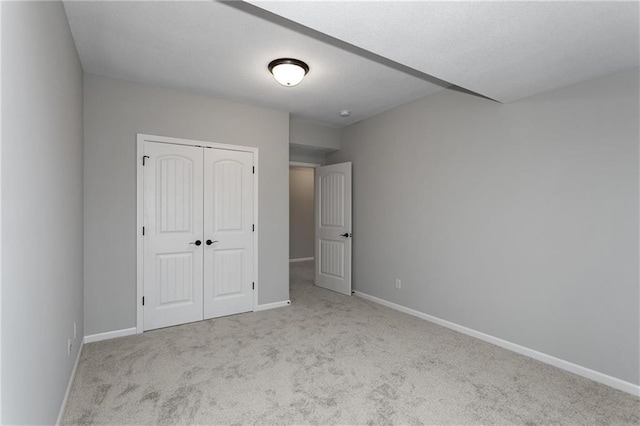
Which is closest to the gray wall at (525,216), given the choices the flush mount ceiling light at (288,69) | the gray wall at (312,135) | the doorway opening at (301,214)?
the gray wall at (312,135)

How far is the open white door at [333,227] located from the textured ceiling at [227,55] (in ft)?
4.36

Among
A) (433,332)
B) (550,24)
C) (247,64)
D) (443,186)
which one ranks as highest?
(247,64)

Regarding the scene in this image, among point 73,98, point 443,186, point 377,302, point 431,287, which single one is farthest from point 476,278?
point 73,98

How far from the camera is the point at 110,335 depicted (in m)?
3.28

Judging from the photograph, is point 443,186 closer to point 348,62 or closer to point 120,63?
point 348,62

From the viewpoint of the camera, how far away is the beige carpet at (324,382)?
6.79 feet

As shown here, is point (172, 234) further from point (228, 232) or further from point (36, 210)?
point (36, 210)

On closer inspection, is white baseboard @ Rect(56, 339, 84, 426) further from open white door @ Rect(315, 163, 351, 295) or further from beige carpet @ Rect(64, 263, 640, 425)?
open white door @ Rect(315, 163, 351, 295)

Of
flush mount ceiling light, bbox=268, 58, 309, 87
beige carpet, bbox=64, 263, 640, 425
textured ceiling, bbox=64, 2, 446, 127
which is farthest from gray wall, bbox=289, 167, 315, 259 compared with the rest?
flush mount ceiling light, bbox=268, 58, 309, 87

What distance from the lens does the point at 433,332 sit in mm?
3463

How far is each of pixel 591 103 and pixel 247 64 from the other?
2.90m

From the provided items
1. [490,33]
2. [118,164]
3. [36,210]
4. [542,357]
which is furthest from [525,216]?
[118,164]

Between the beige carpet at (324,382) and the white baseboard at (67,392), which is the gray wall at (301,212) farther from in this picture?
the white baseboard at (67,392)

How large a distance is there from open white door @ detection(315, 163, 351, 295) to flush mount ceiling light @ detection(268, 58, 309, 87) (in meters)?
2.10
